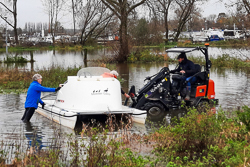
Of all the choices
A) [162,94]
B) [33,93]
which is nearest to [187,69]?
[162,94]

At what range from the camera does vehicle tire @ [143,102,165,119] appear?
12.3 m

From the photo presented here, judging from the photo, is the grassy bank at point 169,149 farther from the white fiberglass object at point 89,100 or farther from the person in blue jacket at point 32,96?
the person in blue jacket at point 32,96

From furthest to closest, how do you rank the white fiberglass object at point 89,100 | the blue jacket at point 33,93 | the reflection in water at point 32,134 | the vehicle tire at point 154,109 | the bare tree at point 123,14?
the bare tree at point 123,14 < the vehicle tire at point 154,109 < the blue jacket at point 33,93 < the white fiberglass object at point 89,100 < the reflection in water at point 32,134

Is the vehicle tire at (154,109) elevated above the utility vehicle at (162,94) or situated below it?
below

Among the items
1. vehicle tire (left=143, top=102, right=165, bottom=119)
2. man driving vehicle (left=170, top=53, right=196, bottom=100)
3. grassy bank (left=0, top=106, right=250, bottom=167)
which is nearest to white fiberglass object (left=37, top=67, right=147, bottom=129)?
vehicle tire (left=143, top=102, right=165, bottom=119)

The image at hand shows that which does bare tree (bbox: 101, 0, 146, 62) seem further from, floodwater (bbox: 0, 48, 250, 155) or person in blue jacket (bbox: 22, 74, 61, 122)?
person in blue jacket (bbox: 22, 74, 61, 122)

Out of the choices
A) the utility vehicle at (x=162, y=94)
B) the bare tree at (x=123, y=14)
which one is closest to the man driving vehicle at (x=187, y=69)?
the utility vehicle at (x=162, y=94)

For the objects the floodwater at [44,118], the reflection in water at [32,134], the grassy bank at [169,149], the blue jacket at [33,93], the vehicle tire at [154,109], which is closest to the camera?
the grassy bank at [169,149]

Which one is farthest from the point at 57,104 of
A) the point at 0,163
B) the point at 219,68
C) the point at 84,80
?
the point at 219,68

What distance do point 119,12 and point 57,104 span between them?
2179 centimetres

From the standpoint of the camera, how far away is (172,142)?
25.2 feet

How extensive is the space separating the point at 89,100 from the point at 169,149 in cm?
378

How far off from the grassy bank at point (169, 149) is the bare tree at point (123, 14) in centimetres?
2412

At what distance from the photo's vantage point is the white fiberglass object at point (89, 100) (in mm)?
10617
